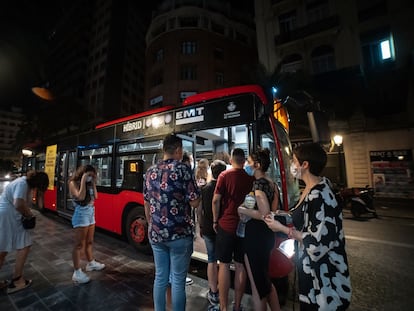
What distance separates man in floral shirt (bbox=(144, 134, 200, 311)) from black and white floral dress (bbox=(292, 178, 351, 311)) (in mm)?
1145

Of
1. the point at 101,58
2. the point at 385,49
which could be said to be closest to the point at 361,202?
the point at 385,49

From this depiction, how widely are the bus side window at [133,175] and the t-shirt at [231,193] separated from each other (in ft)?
8.13

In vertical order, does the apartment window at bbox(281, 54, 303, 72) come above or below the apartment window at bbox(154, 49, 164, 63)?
below

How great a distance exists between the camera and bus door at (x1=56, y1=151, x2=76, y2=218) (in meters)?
6.89

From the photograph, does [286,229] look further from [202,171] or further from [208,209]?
[202,171]

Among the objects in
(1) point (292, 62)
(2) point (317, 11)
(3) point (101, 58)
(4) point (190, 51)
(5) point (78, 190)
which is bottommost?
(5) point (78, 190)

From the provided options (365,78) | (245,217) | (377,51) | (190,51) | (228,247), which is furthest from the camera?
(190,51)

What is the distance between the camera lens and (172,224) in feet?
6.86

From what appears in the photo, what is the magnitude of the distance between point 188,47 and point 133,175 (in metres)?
27.3

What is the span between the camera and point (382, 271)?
12.5ft

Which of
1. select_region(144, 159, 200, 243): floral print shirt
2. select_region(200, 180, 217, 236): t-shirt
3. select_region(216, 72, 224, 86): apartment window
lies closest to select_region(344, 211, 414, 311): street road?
select_region(200, 180, 217, 236): t-shirt

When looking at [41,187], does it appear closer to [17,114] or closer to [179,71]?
[179,71]

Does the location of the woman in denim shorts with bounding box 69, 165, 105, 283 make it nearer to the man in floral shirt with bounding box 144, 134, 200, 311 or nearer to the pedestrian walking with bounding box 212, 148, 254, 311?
the man in floral shirt with bounding box 144, 134, 200, 311

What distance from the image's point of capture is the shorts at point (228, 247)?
252cm
